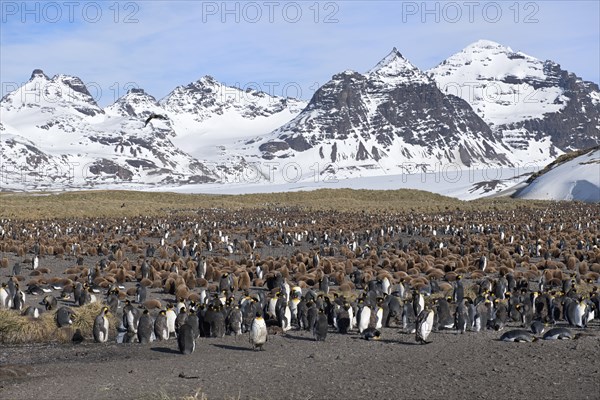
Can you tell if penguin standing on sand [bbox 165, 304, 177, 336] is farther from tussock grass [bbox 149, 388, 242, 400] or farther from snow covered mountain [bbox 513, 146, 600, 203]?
snow covered mountain [bbox 513, 146, 600, 203]

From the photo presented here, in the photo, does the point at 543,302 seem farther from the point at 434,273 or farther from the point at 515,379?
the point at 434,273

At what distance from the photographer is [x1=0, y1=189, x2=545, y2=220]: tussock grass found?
4894 centimetres

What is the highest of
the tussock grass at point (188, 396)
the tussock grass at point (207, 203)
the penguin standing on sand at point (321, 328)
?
the tussock grass at point (207, 203)

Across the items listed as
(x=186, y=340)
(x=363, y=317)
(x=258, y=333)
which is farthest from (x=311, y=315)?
(x=186, y=340)

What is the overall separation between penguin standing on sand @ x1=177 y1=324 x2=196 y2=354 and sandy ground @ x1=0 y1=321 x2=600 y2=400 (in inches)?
5.4

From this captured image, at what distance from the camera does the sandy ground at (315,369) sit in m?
8.41

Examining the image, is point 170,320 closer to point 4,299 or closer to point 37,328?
point 37,328

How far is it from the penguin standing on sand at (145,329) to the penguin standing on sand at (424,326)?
413 centimetres

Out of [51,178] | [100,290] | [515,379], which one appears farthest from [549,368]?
[51,178]

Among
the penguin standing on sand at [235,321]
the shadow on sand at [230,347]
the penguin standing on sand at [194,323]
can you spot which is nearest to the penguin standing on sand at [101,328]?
the penguin standing on sand at [194,323]

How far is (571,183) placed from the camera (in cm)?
6153

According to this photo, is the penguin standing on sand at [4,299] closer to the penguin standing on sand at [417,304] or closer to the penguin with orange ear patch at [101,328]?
the penguin with orange ear patch at [101,328]

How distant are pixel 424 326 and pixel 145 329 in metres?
4.30

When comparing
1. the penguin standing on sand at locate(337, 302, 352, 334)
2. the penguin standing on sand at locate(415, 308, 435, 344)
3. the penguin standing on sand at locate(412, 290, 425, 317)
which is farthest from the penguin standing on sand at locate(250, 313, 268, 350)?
the penguin standing on sand at locate(412, 290, 425, 317)
